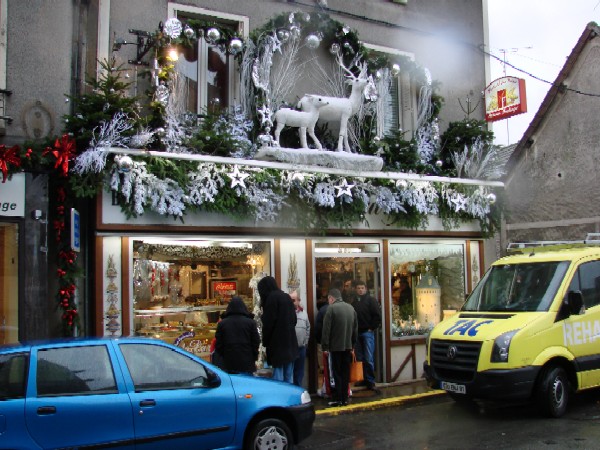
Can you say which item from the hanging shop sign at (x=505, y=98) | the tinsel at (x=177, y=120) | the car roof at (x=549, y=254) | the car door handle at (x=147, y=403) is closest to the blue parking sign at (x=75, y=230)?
Answer: the tinsel at (x=177, y=120)

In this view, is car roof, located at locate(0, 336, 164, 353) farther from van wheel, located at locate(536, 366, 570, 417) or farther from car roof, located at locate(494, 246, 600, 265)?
car roof, located at locate(494, 246, 600, 265)

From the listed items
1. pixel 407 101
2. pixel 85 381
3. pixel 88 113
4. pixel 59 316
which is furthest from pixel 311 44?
pixel 85 381

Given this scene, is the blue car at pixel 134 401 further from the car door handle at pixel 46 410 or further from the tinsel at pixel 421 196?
the tinsel at pixel 421 196

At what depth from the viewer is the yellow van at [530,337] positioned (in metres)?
8.23

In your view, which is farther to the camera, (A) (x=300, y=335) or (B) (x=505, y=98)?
(B) (x=505, y=98)

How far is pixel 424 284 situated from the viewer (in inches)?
496

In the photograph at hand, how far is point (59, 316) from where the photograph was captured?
9.23 m

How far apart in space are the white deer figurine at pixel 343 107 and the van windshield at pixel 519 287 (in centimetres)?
351

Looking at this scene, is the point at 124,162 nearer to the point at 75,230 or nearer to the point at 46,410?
the point at 75,230

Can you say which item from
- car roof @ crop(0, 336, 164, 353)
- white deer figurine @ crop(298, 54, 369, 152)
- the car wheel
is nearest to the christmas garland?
white deer figurine @ crop(298, 54, 369, 152)

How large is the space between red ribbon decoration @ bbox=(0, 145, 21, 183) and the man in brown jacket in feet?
16.4

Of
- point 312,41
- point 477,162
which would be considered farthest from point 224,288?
point 477,162

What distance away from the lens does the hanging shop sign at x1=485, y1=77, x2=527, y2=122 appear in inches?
527

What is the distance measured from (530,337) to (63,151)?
681 centimetres
